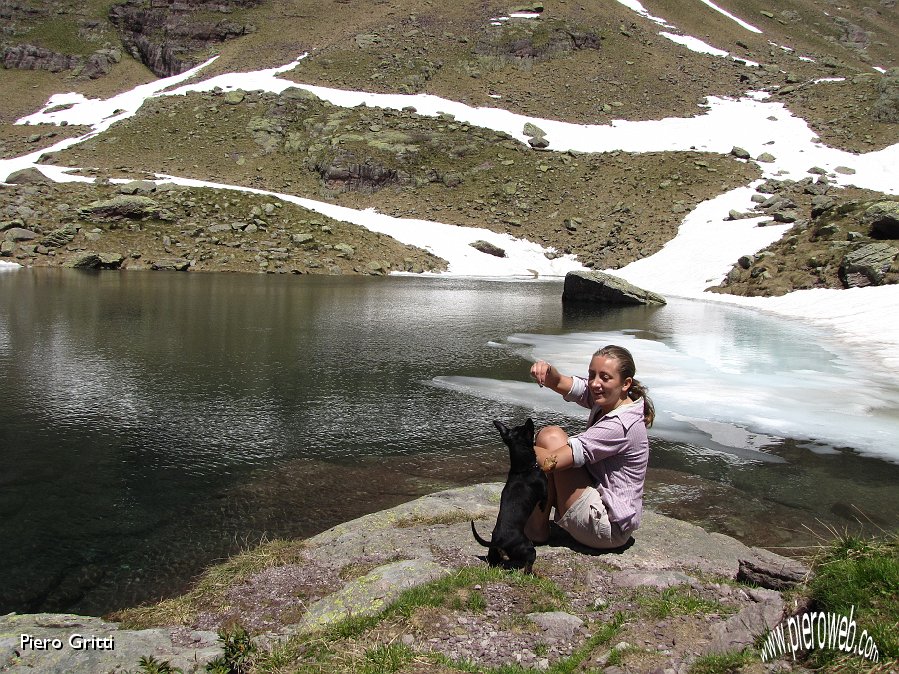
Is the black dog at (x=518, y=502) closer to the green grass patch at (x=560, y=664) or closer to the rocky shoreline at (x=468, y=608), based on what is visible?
the rocky shoreline at (x=468, y=608)

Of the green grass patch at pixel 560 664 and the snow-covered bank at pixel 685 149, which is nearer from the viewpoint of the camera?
the green grass patch at pixel 560 664

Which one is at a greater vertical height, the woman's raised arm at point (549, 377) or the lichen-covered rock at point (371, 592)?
the woman's raised arm at point (549, 377)

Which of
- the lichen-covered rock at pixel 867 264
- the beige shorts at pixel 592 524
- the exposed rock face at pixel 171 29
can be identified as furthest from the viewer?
the exposed rock face at pixel 171 29

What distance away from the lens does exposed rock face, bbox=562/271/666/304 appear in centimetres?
3153

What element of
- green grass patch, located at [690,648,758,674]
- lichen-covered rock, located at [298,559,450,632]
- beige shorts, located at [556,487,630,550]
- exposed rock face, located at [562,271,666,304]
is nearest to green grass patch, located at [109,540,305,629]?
lichen-covered rock, located at [298,559,450,632]

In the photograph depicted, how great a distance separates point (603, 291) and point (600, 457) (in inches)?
1107

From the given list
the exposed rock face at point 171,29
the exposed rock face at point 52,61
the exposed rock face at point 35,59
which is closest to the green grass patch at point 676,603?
the exposed rock face at point 171,29

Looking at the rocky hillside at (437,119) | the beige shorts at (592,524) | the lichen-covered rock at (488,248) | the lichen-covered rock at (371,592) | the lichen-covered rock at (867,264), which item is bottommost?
the lichen-covered rock at (371,592)

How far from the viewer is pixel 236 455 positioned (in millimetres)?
8898

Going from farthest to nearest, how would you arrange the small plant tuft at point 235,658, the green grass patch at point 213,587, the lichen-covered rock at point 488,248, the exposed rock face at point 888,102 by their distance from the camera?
the exposed rock face at point 888,102, the lichen-covered rock at point 488,248, the green grass patch at point 213,587, the small plant tuft at point 235,658

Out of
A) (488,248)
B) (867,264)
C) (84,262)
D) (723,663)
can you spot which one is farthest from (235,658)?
(488,248)

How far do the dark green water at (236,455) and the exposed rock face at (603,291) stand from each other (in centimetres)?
1424

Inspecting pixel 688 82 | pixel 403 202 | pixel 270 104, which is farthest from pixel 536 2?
pixel 403 202

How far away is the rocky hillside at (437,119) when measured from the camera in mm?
47250
